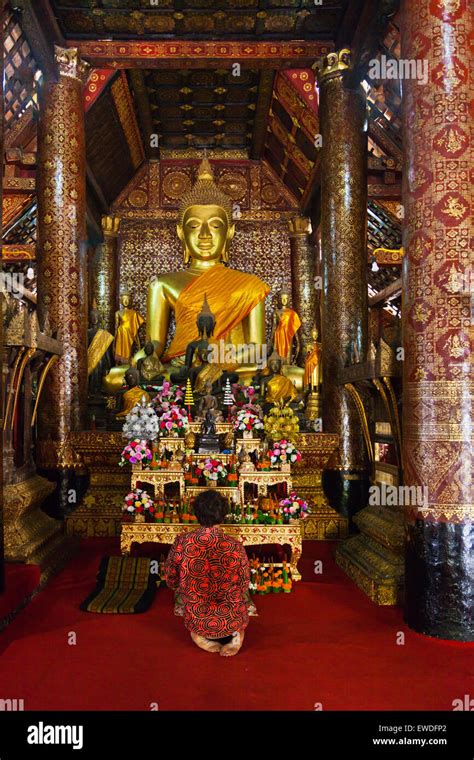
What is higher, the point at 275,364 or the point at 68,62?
the point at 68,62

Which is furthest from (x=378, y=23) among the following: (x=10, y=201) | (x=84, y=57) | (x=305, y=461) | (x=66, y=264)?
(x=10, y=201)

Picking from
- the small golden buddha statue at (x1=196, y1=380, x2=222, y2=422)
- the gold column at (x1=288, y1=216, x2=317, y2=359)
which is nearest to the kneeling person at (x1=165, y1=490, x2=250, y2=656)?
the small golden buddha statue at (x1=196, y1=380, x2=222, y2=422)

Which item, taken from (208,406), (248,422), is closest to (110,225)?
(208,406)

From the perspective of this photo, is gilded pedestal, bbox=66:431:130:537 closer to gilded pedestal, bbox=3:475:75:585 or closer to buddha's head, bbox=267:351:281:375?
gilded pedestal, bbox=3:475:75:585

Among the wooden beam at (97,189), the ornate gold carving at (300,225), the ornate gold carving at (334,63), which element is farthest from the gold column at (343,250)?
the ornate gold carving at (300,225)

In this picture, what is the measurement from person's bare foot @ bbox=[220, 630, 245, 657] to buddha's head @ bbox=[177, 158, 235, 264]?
22.9ft

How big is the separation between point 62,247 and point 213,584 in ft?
14.7

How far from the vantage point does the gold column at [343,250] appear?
6879 millimetres

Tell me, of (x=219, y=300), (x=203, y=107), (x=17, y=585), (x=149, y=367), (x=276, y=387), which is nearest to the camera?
(x=17, y=585)

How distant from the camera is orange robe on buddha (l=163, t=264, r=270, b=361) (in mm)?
9070

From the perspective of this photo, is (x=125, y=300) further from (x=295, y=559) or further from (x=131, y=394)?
(x=295, y=559)

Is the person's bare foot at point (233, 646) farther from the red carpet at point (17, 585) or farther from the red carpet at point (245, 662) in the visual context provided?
the red carpet at point (17, 585)

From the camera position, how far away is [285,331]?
9.88 metres

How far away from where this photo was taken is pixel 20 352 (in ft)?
17.1
